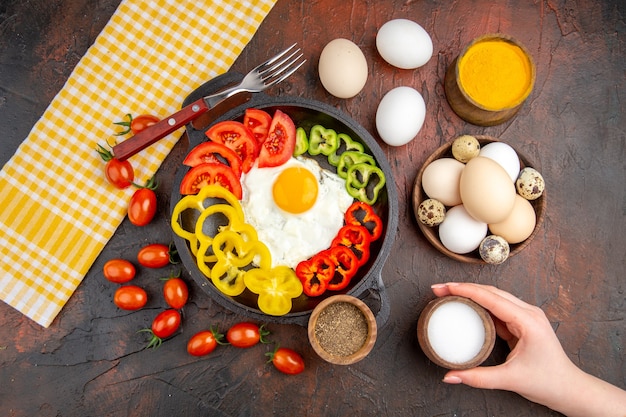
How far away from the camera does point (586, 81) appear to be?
236 cm

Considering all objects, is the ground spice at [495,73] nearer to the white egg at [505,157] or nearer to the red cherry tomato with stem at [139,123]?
the white egg at [505,157]

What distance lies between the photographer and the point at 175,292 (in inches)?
84.4

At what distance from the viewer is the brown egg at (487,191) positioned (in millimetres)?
1927

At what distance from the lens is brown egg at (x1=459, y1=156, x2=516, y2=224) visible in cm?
193

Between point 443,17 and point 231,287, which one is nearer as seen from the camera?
point 231,287

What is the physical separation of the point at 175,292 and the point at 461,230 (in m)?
1.11

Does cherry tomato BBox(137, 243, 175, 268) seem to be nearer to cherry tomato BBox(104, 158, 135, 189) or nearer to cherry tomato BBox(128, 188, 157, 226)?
cherry tomato BBox(128, 188, 157, 226)

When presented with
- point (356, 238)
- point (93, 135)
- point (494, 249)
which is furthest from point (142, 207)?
point (494, 249)

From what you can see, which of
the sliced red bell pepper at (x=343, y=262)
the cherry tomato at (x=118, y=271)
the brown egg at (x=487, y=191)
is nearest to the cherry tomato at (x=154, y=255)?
the cherry tomato at (x=118, y=271)

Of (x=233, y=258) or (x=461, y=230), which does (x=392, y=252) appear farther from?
(x=233, y=258)

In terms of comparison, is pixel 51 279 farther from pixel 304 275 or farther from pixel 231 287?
pixel 304 275

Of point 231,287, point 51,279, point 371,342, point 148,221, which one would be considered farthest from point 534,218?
point 51,279

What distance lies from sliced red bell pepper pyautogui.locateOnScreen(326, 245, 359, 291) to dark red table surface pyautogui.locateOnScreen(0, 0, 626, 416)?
293mm

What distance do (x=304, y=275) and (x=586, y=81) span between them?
1.48 metres
